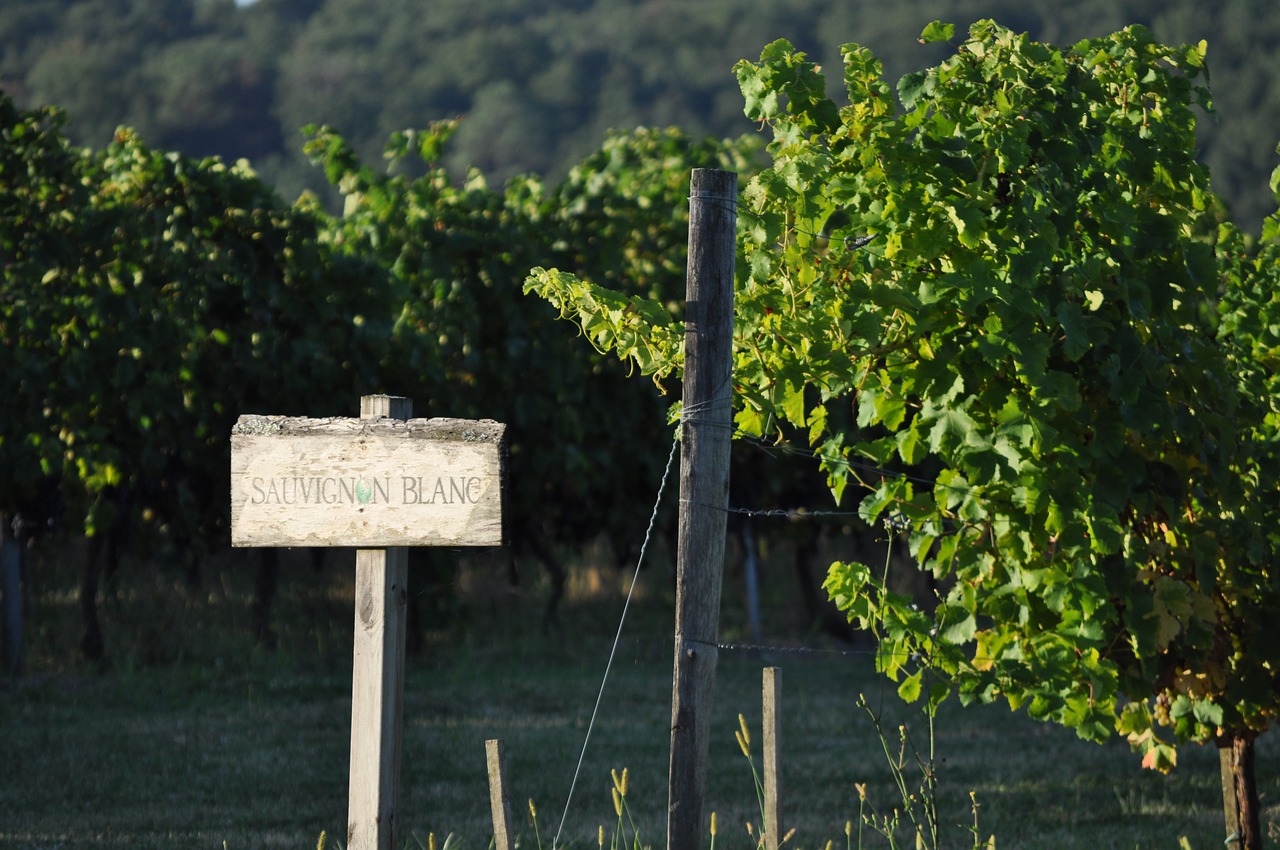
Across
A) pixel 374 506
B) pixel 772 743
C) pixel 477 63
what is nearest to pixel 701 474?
pixel 374 506

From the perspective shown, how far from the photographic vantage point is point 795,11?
75438mm

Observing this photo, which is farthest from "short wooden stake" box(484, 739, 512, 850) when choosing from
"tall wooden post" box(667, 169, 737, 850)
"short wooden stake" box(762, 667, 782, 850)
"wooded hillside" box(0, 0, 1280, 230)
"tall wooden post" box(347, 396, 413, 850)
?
"wooded hillside" box(0, 0, 1280, 230)

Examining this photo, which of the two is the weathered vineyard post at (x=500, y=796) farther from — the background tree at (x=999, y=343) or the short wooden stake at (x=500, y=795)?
the background tree at (x=999, y=343)

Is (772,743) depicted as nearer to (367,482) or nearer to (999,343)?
(999,343)

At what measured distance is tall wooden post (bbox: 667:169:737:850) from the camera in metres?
3.84

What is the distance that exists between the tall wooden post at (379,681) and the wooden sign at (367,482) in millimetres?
90

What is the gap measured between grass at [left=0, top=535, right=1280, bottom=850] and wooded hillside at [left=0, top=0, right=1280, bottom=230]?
1606 inches

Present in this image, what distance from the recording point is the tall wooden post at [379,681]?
157 inches

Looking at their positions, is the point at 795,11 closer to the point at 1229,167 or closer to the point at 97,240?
the point at 1229,167

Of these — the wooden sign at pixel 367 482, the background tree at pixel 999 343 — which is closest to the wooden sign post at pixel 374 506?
the wooden sign at pixel 367 482

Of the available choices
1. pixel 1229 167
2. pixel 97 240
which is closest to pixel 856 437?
pixel 97 240

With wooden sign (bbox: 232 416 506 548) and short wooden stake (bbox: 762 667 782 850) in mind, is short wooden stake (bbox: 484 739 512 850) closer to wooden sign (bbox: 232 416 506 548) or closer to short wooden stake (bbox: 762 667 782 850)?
wooden sign (bbox: 232 416 506 548)

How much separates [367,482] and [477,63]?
215 ft

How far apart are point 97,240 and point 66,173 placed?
616 mm
